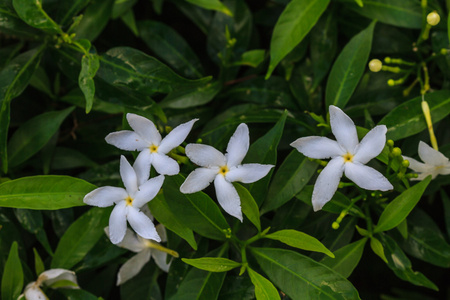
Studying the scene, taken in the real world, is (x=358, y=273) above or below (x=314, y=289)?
below

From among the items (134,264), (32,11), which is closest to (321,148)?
(134,264)

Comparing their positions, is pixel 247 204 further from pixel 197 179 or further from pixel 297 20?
pixel 297 20

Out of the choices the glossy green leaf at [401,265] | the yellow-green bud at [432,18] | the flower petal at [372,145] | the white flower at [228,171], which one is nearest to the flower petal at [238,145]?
the white flower at [228,171]

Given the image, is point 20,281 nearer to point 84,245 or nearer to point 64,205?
point 84,245

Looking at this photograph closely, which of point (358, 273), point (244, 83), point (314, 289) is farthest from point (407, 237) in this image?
point (244, 83)

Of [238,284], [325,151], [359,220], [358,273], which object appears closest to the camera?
[325,151]

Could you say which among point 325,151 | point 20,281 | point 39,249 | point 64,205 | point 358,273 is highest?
→ point 325,151
